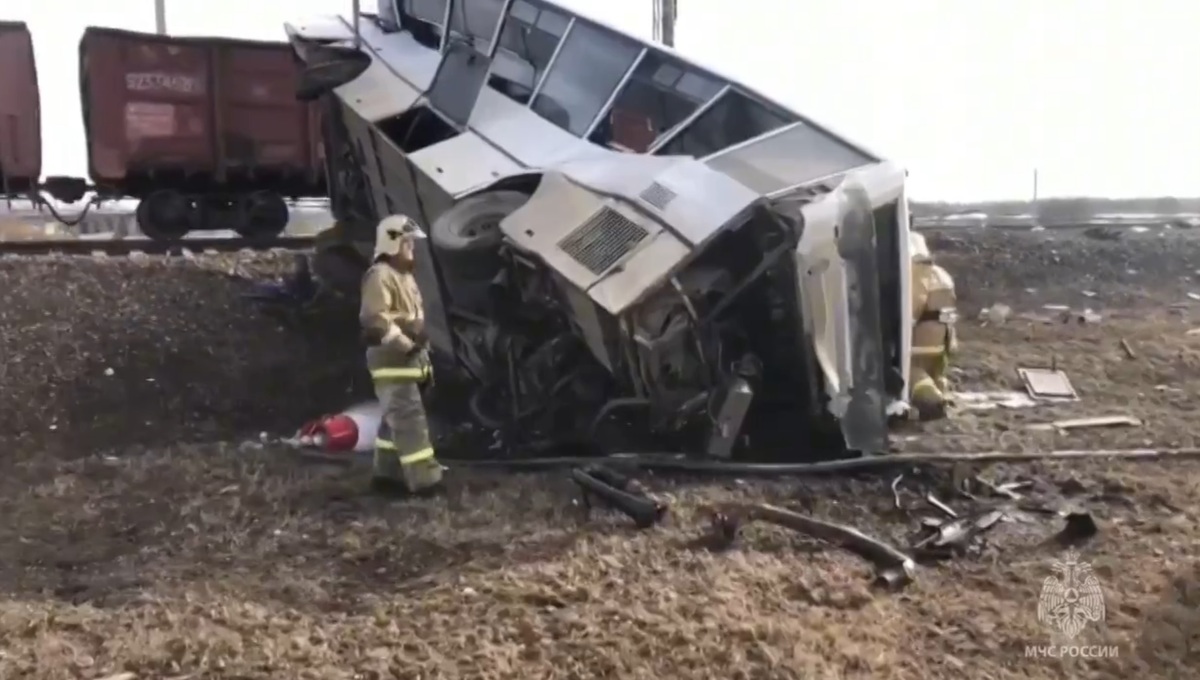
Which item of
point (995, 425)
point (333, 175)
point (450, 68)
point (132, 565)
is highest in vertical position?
point (450, 68)

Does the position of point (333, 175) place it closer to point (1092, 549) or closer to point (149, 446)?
point (149, 446)

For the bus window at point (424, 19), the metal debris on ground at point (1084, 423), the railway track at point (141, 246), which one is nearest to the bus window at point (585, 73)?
the bus window at point (424, 19)

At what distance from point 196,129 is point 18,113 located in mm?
1618

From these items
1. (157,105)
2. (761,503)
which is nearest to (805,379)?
(761,503)

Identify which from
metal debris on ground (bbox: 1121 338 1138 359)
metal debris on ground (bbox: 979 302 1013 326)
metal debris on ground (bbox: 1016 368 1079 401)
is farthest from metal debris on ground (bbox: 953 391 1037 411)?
metal debris on ground (bbox: 979 302 1013 326)

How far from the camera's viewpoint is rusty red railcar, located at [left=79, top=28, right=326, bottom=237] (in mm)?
10086

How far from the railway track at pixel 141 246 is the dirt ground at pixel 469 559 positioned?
2265 millimetres

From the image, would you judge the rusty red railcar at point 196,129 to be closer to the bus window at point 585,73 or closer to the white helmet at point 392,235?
the bus window at point 585,73

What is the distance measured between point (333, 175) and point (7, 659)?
5.03 metres

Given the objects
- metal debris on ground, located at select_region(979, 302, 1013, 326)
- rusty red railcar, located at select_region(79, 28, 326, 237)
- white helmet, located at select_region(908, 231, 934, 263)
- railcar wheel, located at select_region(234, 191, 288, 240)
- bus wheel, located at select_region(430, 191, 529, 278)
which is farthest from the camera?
railcar wheel, located at select_region(234, 191, 288, 240)

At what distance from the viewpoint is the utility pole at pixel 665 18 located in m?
12.7

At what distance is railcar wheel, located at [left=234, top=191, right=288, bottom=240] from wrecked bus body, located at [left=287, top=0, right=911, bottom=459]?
4785 millimetres

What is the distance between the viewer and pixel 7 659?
118 inches

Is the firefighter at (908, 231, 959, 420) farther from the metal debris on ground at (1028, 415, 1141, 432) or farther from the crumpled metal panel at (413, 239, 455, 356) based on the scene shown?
the crumpled metal panel at (413, 239, 455, 356)
